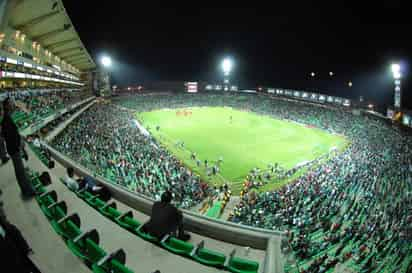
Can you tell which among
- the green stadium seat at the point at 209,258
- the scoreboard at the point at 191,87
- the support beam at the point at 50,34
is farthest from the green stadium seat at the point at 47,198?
the scoreboard at the point at 191,87

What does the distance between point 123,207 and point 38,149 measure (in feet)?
20.5

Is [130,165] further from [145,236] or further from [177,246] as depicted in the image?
[177,246]

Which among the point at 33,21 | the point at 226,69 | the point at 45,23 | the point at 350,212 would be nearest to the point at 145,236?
the point at 350,212

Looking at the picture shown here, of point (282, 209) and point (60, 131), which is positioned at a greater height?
point (60, 131)

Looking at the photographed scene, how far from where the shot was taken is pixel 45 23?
20828 mm

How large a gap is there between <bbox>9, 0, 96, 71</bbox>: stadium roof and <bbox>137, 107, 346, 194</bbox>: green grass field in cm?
1822

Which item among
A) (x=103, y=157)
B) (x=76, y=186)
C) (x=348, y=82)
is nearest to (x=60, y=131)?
(x=103, y=157)

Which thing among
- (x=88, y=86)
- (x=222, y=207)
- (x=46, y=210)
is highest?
(x=88, y=86)

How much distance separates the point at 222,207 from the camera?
63.9ft

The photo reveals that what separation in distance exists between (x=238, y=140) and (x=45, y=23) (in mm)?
30940

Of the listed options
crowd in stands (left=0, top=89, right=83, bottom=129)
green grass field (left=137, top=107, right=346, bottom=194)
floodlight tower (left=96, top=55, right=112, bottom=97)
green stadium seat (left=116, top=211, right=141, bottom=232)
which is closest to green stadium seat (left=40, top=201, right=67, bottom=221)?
green stadium seat (left=116, top=211, right=141, bottom=232)

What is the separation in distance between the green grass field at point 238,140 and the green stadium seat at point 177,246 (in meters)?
20.9

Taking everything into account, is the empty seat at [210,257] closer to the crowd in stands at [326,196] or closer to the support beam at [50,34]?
the crowd in stands at [326,196]

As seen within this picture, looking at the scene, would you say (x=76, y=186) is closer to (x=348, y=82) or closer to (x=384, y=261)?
(x=384, y=261)
